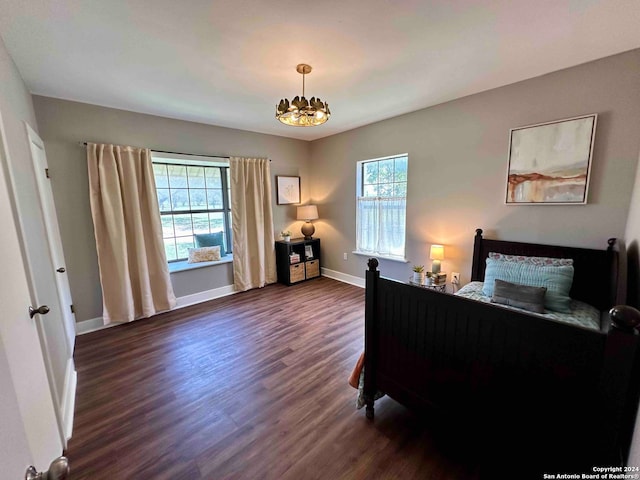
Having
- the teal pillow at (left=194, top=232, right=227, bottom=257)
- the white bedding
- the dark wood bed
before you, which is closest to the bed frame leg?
the dark wood bed

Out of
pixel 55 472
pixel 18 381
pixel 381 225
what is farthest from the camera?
pixel 381 225

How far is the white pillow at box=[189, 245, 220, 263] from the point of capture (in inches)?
155

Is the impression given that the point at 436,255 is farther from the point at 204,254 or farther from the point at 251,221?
the point at 204,254

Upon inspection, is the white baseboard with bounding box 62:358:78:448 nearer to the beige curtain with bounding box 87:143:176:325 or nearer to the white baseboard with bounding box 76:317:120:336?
the white baseboard with bounding box 76:317:120:336

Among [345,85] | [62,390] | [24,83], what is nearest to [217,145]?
[24,83]

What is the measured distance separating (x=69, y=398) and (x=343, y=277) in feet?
11.9

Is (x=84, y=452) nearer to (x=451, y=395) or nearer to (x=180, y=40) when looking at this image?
(x=451, y=395)

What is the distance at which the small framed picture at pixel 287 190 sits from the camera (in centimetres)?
458

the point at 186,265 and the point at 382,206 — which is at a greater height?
the point at 382,206

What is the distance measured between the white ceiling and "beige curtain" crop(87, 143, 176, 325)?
65 cm

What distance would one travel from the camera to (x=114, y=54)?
6.47 ft

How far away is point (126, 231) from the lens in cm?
320

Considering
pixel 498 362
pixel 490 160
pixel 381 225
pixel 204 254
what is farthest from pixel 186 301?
pixel 490 160

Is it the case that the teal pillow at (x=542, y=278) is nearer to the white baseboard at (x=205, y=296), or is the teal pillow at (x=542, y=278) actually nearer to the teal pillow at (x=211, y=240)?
the white baseboard at (x=205, y=296)
